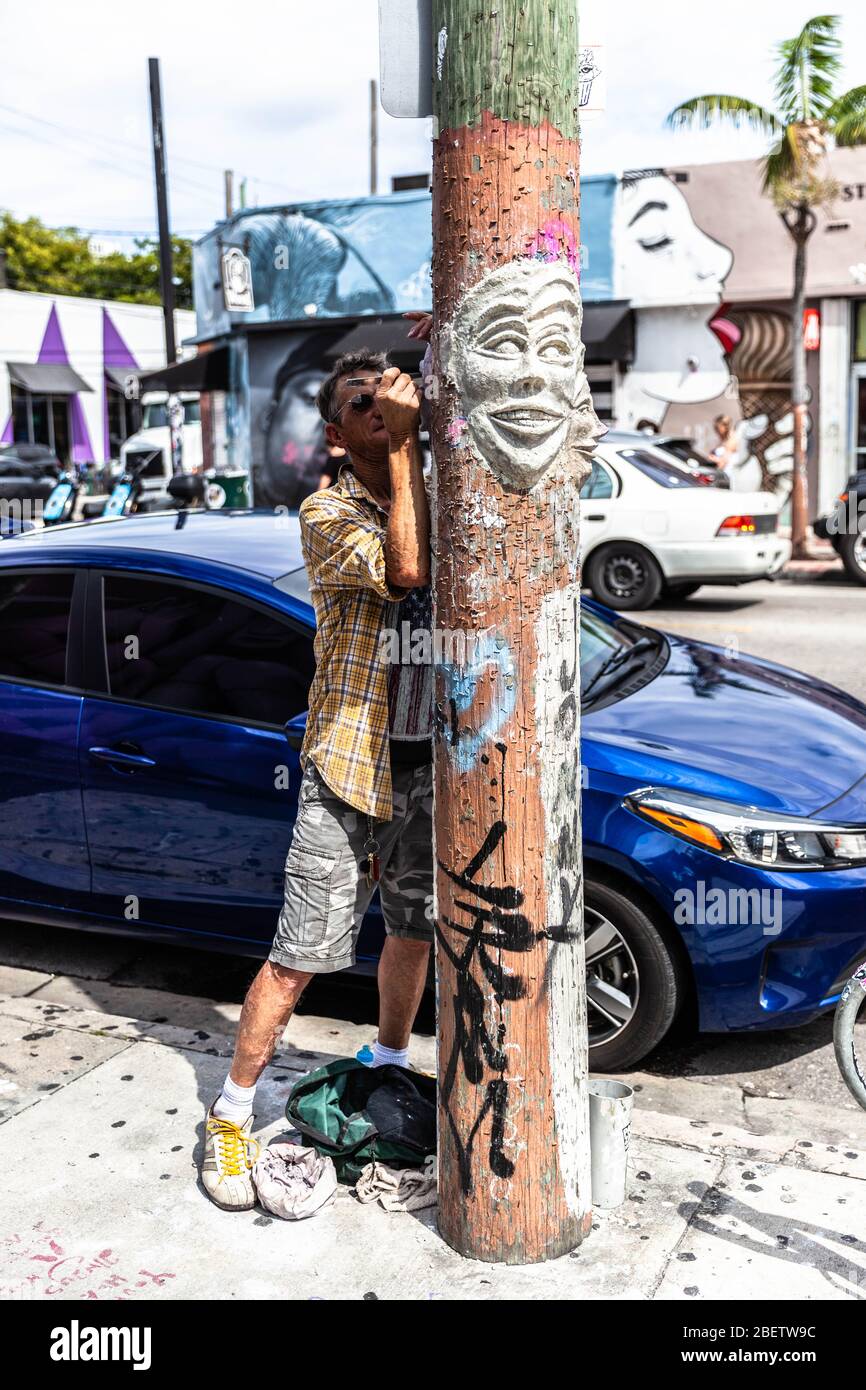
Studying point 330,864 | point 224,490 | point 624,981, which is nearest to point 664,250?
point 224,490

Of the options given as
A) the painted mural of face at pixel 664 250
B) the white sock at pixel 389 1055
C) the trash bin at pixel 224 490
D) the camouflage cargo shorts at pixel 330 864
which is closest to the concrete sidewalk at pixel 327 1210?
the white sock at pixel 389 1055

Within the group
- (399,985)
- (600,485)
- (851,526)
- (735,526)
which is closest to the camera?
(399,985)

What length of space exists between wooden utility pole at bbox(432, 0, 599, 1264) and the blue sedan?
98 centimetres

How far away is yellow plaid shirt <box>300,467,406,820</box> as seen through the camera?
2980mm

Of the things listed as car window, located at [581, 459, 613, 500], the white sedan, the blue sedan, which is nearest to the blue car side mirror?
the blue sedan

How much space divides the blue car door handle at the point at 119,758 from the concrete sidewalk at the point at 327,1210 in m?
0.84

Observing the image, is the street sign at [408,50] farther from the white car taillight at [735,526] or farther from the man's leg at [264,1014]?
the white car taillight at [735,526]

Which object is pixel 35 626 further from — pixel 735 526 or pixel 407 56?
pixel 735 526

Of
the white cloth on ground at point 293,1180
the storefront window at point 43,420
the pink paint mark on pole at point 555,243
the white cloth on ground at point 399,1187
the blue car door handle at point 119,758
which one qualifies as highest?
the storefront window at point 43,420

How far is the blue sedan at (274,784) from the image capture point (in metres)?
3.72

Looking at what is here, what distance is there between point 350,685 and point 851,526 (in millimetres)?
12128

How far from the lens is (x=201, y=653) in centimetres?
434

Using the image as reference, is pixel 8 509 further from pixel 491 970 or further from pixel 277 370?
pixel 491 970

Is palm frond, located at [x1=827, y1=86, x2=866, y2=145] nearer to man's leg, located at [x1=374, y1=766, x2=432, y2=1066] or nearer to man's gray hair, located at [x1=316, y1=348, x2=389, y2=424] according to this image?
man's gray hair, located at [x1=316, y1=348, x2=389, y2=424]
